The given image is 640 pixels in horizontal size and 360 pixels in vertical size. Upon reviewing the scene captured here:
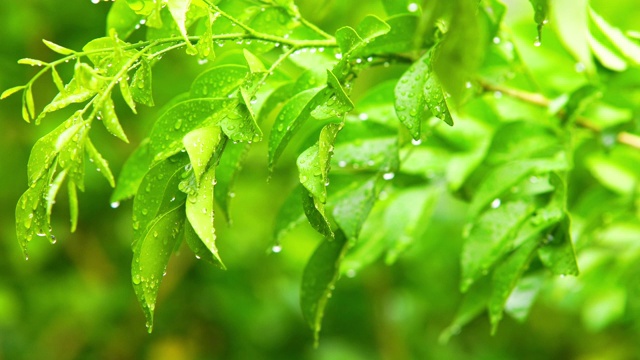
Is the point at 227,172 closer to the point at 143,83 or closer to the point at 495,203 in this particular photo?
the point at 143,83

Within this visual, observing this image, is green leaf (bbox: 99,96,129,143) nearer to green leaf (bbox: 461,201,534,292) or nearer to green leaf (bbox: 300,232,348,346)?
green leaf (bbox: 300,232,348,346)

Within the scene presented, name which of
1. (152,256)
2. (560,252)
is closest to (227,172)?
(152,256)

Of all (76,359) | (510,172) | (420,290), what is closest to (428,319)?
(420,290)

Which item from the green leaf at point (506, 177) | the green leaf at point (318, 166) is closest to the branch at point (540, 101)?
the green leaf at point (506, 177)

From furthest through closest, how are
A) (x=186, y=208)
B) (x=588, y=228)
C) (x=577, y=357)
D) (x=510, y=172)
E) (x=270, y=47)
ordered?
(x=577, y=357) → (x=588, y=228) → (x=510, y=172) → (x=270, y=47) → (x=186, y=208)

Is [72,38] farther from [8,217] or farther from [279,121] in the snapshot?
[279,121]

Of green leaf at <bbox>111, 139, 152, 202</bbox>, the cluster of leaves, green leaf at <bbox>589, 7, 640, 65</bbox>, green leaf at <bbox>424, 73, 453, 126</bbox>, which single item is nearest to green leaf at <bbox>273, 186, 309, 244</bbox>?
the cluster of leaves
